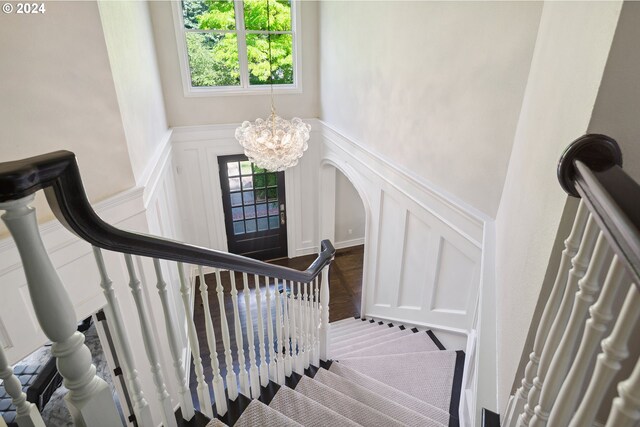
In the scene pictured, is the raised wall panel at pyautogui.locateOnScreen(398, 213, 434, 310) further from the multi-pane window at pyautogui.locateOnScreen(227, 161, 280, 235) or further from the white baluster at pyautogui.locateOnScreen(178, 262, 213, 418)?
the multi-pane window at pyautogui.locateOnScreen(227, 161, 280, 235)

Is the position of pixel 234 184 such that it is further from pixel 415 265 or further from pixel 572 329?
pixel 572 329

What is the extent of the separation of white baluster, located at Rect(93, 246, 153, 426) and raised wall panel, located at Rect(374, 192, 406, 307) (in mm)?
3254

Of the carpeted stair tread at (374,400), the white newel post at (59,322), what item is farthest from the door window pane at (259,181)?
the white newel post at (59,322)

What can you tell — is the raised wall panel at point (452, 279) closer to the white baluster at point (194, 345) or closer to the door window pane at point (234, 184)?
the white baluster at point (194, 345)

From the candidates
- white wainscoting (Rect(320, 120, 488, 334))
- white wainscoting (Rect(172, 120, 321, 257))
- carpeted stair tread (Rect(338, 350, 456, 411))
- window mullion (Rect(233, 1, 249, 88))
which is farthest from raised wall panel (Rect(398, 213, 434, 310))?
window mullion (Rect(233, 1, 249, 88))

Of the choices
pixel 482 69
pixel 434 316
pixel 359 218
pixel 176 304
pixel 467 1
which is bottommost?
pixel 359 218

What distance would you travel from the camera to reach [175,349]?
1.41 meters

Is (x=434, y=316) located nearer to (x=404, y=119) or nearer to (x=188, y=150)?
(x=404, y=119)

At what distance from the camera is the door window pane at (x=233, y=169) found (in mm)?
6781

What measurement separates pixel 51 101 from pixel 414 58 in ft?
9.63

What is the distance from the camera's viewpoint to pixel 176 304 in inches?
173

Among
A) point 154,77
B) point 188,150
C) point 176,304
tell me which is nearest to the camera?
point 176,304

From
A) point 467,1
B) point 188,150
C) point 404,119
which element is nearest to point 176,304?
point 188,150

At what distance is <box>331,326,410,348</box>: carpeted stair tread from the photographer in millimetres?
4258
